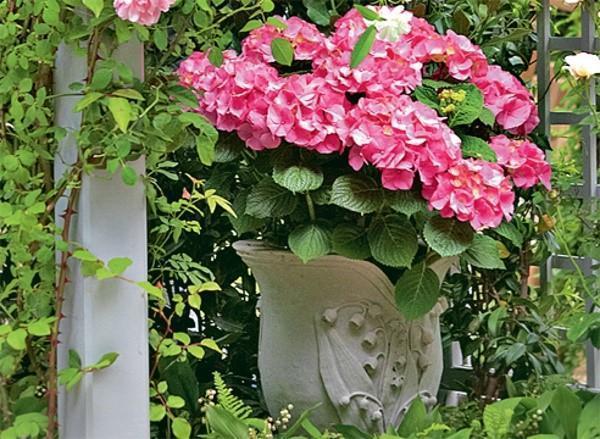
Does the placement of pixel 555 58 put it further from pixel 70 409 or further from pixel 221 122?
pixel 70 409

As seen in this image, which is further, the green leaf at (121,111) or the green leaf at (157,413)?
the green leaf at (157,413)

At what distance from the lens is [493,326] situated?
1.96 meters

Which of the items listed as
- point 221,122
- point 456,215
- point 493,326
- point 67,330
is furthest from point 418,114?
point 67,330

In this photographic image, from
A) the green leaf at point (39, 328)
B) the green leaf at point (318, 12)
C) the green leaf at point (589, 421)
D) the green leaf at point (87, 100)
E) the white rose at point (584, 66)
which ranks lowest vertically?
the green leaf at point (589, 421)

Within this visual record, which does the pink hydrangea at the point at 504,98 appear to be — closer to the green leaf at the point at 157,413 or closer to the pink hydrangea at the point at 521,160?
the pink hydrangea at the point at 521,160

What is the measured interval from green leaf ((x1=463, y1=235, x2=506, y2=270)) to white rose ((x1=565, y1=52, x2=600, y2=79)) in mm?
324

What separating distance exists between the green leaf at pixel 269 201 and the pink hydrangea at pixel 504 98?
15.2 inches

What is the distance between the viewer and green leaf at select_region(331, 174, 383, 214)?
1653mm

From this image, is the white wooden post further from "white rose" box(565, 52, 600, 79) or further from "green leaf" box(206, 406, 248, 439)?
"white rose" box(565, 52, 600, 79)

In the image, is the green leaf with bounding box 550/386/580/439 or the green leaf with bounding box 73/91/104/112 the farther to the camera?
the green leaf with bounding box 550/386/580/439

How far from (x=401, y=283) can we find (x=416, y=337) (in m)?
0.15

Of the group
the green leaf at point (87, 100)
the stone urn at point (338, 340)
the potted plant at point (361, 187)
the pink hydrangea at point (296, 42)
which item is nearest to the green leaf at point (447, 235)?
the potted plant at point (361, 187)

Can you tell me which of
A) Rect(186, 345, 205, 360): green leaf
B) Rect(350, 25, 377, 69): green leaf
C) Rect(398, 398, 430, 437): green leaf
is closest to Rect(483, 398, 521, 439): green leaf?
Rect(398, 398, 430, 437): green leaf

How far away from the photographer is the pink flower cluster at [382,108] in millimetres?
1646
